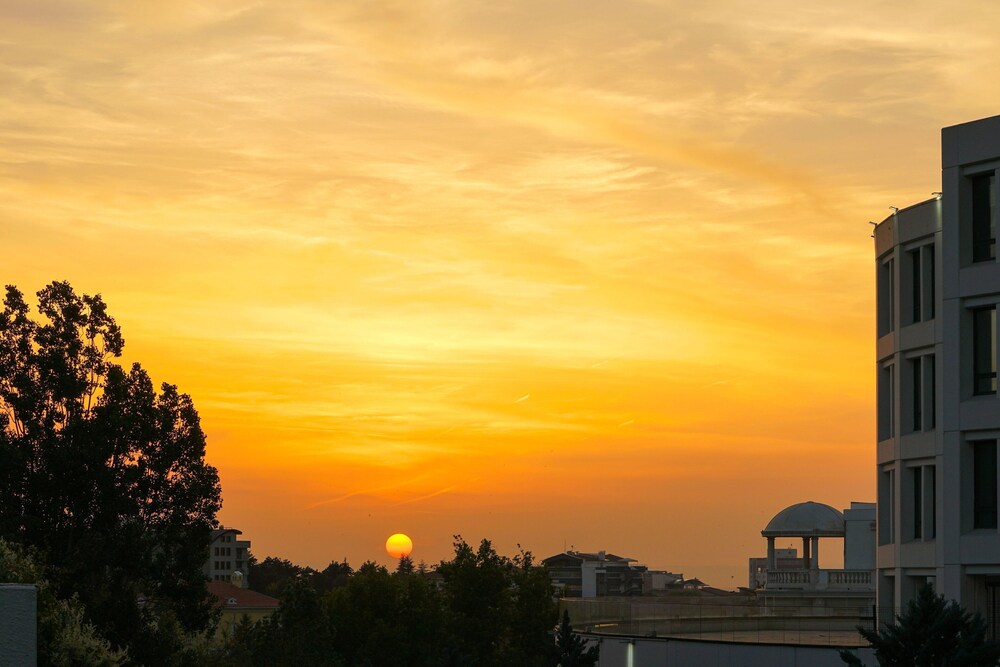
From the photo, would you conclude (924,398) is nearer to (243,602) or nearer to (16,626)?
(16,626)

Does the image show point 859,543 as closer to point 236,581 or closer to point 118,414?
point 118,414

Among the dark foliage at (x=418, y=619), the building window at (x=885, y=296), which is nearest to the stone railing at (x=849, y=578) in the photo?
the dark foliage at (x=418, y=619)

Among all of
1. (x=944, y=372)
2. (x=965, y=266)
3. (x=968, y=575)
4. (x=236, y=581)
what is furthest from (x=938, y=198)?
(x=236, y=581)

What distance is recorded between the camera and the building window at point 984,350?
4259cm

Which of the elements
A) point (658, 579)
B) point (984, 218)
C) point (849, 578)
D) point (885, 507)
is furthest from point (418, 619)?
point (658, 579)

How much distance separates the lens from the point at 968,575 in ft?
139

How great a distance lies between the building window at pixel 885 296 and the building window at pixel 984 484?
295 inches

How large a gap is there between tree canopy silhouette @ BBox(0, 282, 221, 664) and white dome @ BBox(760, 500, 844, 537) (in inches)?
1689

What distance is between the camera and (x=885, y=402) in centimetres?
5031

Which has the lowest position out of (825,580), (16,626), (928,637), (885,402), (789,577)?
(928,637)

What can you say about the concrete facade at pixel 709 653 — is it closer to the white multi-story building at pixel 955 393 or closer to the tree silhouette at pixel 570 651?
the tree silhouette at pixel 570 651

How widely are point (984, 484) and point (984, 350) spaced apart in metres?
4.31

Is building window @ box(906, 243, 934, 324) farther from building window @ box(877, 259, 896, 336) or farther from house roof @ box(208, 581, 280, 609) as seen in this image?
house roof @ box(208, 581, 280, 609)

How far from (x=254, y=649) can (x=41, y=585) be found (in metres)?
41.4
